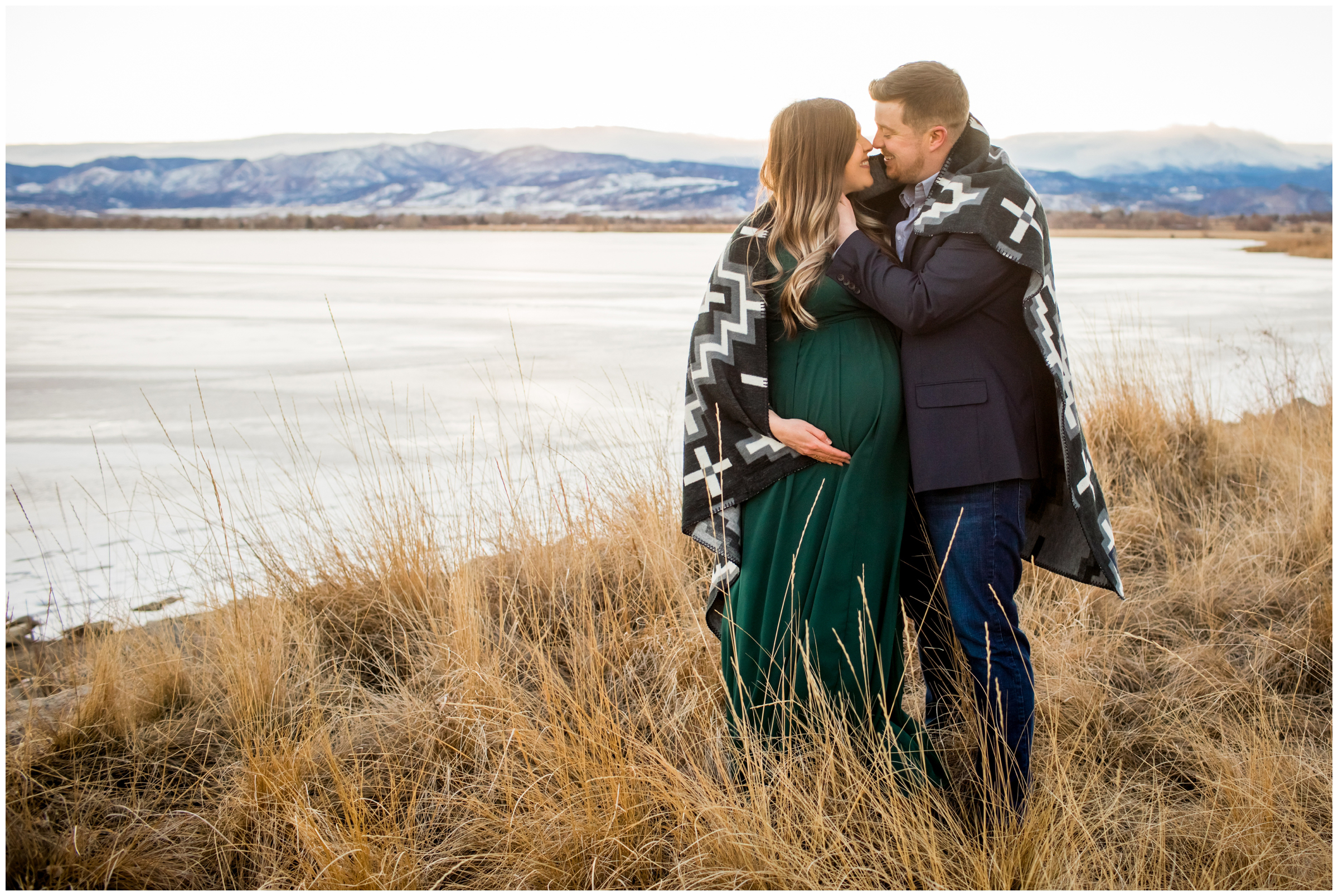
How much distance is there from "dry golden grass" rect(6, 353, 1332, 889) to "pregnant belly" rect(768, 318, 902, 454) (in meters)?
0.79

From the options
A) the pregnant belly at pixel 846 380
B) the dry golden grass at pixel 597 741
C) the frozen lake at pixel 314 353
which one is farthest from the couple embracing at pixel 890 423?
the frozen lake at pixel 314 353

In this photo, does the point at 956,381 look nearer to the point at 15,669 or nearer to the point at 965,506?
the point at 965,506

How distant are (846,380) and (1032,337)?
0.48m

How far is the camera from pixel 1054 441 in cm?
244

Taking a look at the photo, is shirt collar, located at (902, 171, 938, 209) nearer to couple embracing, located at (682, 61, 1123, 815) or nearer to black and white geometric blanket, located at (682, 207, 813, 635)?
couple embracing, located at (682, 61, 1123, 815)

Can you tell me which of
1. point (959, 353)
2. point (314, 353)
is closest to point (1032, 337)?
point (959, 353)

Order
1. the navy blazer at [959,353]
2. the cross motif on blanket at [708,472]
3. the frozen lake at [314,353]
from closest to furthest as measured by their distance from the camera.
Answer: the navy blazer at [959,353] → the cross motif on blanket at [708,472] → the frozen lake at [314,353]

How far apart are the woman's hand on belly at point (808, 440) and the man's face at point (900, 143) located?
701mm

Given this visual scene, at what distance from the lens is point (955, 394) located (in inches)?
89.8

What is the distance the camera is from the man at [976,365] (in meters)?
2.22

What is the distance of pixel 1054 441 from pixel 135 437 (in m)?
7.01

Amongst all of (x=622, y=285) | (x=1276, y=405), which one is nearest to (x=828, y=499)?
(x=1276, y=405)

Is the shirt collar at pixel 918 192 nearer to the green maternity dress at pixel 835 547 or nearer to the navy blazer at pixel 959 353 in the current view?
the navy blazer at pixel 959 353

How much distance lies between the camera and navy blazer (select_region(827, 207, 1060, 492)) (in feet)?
7.23
